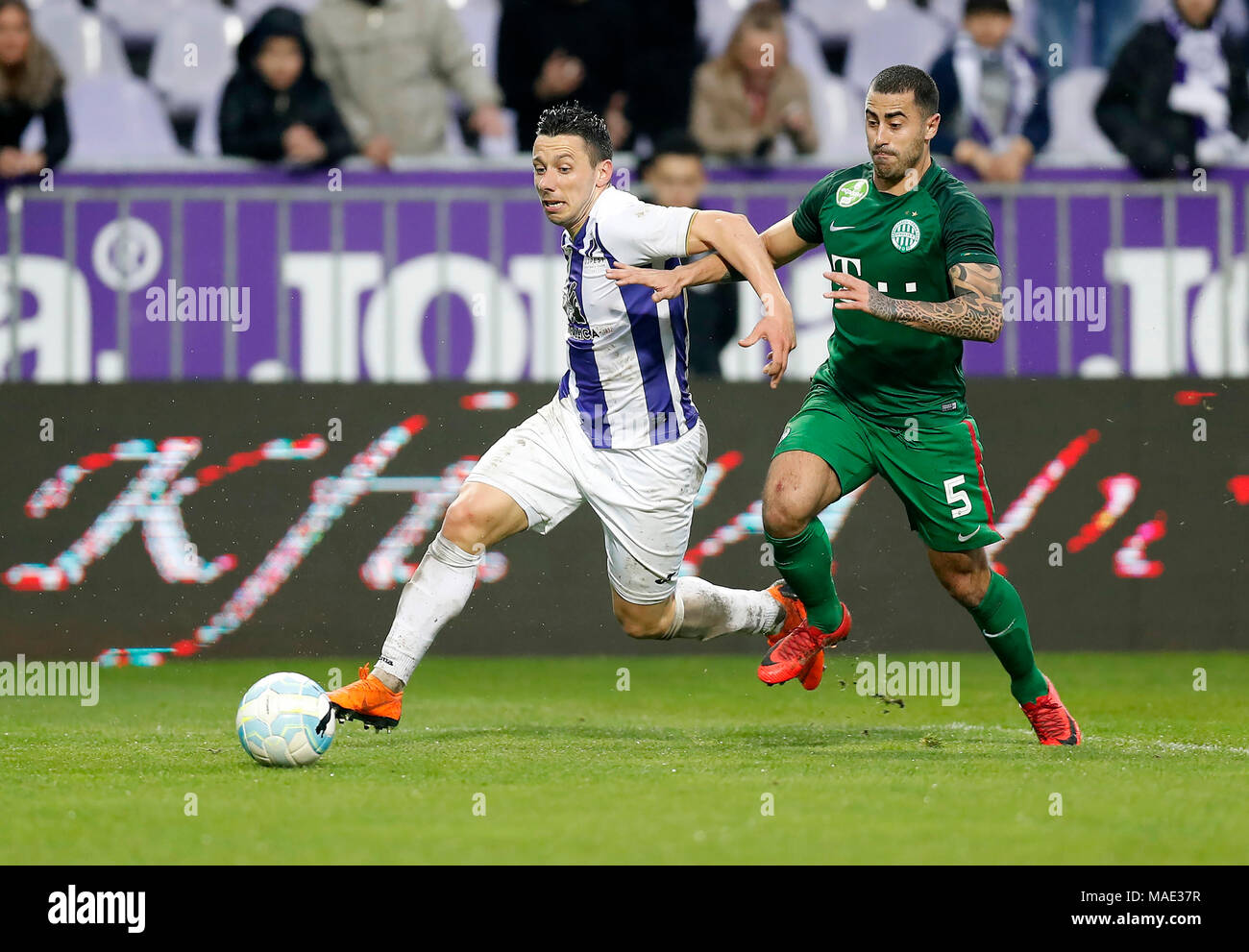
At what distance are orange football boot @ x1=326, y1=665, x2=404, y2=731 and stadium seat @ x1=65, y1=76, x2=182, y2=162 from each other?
6341mm

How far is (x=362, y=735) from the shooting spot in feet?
23.0

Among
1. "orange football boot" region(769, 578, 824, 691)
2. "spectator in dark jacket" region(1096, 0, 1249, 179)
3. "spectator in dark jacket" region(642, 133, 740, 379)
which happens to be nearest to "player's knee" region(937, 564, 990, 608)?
"orange football boot" region(769, 578, 824, 691)

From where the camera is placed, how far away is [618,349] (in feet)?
22.6

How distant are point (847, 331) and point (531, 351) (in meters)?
3.70

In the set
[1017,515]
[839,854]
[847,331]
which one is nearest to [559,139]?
[847,331]

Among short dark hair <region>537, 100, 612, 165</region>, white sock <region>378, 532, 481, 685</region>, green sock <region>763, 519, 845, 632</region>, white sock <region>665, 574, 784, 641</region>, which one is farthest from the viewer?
white sock <region>665, 574, 784, 641</region>

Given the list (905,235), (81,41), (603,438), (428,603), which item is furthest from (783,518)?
(81,41)

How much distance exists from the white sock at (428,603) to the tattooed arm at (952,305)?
1630mm

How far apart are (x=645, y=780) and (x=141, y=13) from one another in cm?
826

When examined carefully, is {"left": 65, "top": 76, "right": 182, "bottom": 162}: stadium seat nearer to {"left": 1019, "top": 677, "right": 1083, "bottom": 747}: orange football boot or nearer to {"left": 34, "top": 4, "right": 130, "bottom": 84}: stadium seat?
{"left": 34, "top": 4, "right": 130, "bottom": 84}: stadium seat

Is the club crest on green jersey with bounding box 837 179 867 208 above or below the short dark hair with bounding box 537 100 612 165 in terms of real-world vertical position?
below

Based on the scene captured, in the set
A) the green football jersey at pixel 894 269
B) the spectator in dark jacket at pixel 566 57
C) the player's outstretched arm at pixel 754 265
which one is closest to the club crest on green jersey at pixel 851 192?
the green football jersey at pixel 894 269

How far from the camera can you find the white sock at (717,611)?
291 inches

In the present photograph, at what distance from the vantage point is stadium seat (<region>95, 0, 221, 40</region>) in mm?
12086
